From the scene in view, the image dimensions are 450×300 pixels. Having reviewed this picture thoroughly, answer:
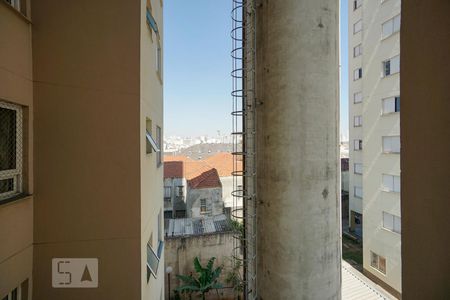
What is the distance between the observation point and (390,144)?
46.9 ft

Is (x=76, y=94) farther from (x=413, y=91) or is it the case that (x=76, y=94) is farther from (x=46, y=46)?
(x=413, y=91)

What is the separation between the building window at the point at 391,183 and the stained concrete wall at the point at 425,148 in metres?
14.5

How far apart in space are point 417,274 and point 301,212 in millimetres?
3086

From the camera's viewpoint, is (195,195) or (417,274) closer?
(417,274)

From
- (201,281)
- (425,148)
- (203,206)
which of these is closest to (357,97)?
(203,206)

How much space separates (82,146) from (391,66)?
1654cm

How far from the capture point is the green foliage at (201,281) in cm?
1298

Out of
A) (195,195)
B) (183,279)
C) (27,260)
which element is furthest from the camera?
(195,195)

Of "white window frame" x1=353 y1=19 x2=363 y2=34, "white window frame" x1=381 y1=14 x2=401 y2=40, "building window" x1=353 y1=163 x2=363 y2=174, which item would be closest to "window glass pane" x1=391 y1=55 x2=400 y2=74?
"white window frame" x1=381 y1=14 x2=401 y2=40

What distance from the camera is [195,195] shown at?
22.3m

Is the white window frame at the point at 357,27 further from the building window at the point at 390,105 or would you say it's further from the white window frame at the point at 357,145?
the white window frame at the point at 357,145

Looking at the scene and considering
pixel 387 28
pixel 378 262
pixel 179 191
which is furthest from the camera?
pixel 179 191

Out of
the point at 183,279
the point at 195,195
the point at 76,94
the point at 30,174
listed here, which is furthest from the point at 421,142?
the point at 195,195
